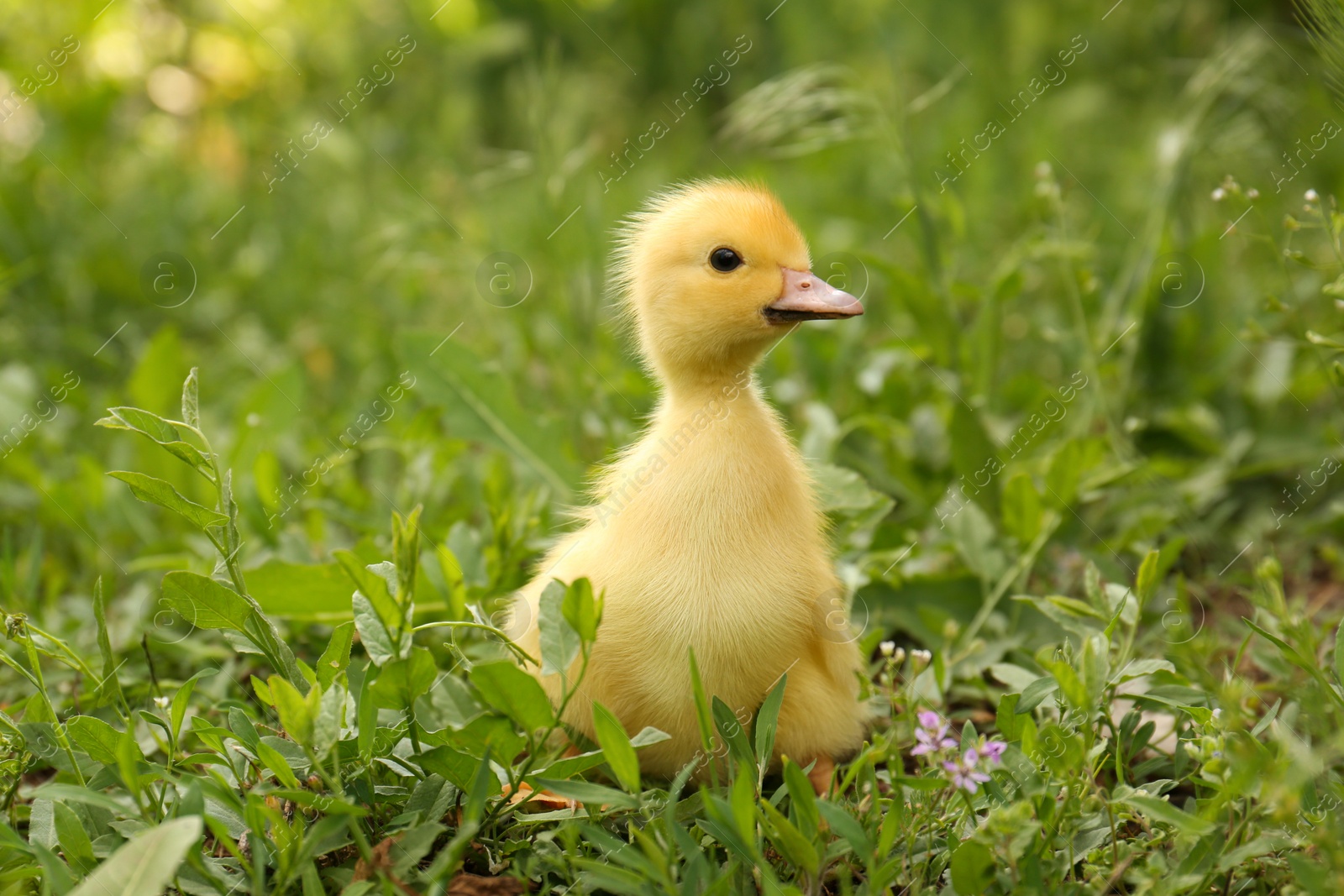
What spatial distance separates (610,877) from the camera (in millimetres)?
1718

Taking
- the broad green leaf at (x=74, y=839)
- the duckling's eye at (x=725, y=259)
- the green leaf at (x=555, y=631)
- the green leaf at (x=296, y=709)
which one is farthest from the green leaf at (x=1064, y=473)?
the broad green leaf at (x=74, y=839)

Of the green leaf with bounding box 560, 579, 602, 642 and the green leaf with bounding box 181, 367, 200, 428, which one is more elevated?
the green leaf with bounding box 181, 367, 200, 428

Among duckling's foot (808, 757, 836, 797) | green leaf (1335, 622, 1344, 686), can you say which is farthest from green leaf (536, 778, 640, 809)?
green leaf (1335, 622, 1344, 686)

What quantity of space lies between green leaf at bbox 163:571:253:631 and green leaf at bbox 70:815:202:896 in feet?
1.55

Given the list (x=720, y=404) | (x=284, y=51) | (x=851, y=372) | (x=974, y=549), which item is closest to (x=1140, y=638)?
(x=974, y=549)

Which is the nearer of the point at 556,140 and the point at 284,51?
the point at 556,140

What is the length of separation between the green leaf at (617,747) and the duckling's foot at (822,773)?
68 cm

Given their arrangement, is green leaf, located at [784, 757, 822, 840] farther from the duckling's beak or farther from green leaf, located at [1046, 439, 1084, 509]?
green leaf, located at [1046, 439, 1084, 509]

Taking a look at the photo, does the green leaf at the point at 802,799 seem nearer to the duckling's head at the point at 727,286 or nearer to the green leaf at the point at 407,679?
the green leaf at the point at 407,679

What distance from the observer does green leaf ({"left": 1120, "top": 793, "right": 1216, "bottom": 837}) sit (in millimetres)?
1744

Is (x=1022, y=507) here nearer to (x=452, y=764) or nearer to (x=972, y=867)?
(x=972, y=867)

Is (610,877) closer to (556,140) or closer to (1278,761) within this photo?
(1278,761)

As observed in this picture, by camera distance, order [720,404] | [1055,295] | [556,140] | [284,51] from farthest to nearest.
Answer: [284,51]
[1055,295]
[556,140]
[720,404]

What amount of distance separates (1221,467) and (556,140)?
2526 mm
